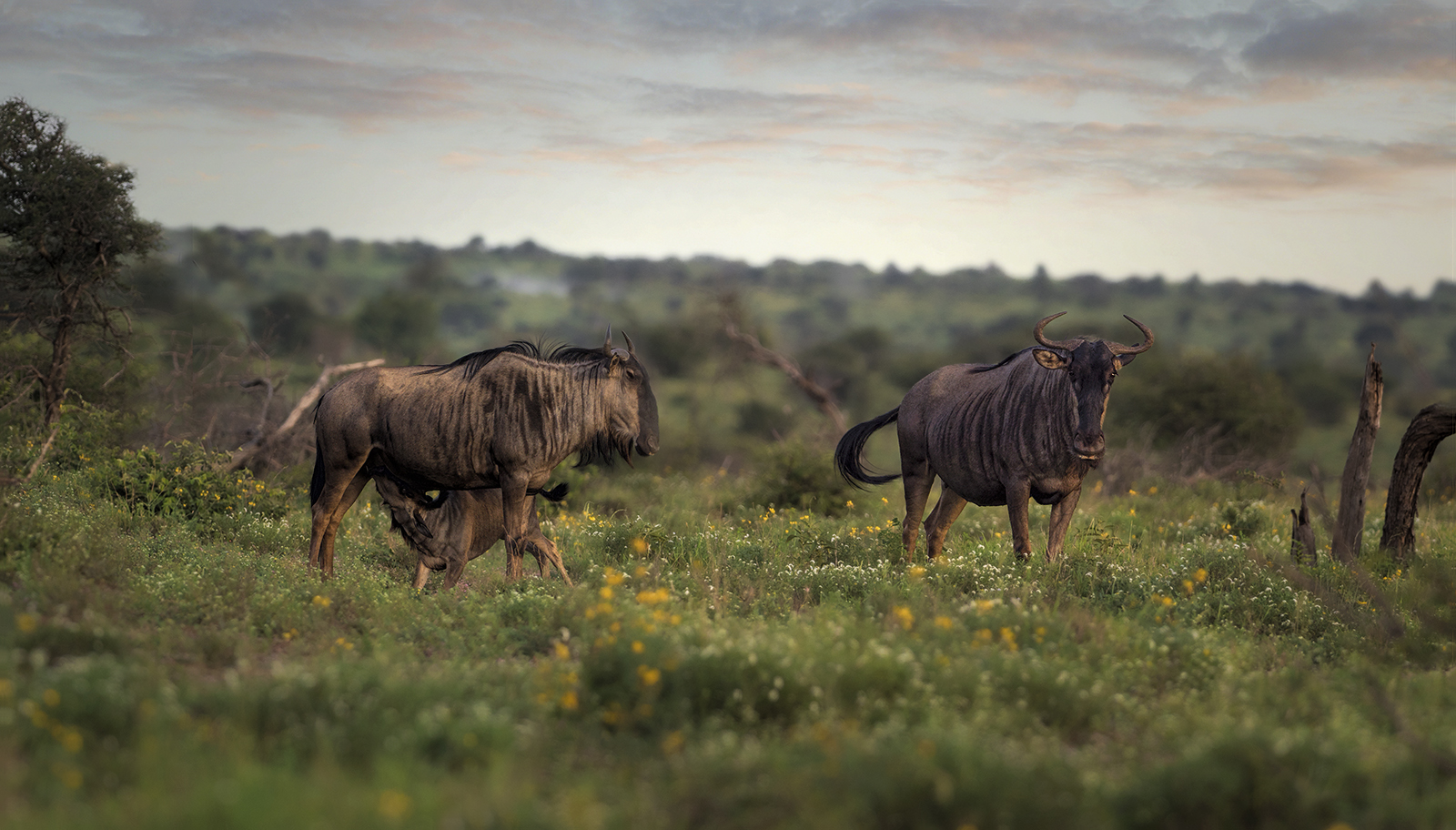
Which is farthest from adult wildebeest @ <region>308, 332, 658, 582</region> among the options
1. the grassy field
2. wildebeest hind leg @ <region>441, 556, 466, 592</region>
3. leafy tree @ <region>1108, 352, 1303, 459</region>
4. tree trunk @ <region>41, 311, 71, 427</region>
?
leafy tree @ <region>1108, 352, 1303, 459</region>

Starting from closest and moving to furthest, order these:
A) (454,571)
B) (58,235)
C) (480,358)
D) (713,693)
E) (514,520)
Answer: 1. (713,693)
2. (514,520)
3. (454,571)
4. (480,358)
5. (58,235)

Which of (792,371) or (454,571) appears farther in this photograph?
(792,371)

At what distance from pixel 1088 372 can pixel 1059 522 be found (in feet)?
4.45

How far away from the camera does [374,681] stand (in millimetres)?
4891

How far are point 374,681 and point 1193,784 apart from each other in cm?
359

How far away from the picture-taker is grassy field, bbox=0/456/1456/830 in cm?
389

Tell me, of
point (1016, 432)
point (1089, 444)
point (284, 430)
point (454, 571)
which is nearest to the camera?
point (1089, 444)

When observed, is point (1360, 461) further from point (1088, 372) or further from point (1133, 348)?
point (1088, 372)

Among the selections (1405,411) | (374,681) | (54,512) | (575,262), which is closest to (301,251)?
(575,262)

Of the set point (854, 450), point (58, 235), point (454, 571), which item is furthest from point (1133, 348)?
point (58, 235)

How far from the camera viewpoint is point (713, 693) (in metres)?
5.20

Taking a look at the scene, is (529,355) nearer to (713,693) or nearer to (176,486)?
(176,486)

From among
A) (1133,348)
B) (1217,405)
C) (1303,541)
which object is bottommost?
(1303,541)

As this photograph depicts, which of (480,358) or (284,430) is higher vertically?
(480,358)
